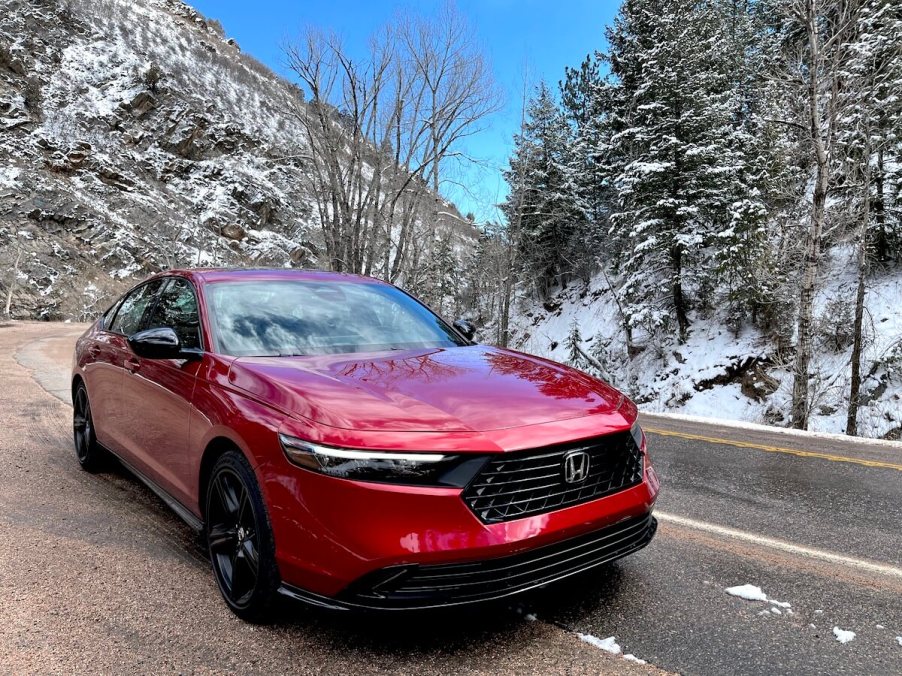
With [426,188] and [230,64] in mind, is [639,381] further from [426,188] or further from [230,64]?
[230,64]

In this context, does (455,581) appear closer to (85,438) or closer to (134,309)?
(134,309)

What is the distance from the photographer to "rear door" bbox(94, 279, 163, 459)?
4035 millimetres

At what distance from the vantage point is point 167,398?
3234mm

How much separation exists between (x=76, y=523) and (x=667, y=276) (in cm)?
2399

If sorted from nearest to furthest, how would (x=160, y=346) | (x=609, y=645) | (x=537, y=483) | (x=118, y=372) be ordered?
(x=537, y=483)
(x=609, y=645)
(x=160, y=346)
(x=118, y=372)

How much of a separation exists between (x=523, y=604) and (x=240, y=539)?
134 cm

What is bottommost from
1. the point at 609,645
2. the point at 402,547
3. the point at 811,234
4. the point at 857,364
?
the point at 609,645

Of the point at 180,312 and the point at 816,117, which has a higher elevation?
the point at 816,117

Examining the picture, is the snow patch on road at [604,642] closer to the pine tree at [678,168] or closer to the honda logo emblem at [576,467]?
the honda logo emblem at [576,467]

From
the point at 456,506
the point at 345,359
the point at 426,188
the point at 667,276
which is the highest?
the point at 426,188

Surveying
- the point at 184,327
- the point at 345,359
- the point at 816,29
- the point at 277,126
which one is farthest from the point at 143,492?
the point at 277,126

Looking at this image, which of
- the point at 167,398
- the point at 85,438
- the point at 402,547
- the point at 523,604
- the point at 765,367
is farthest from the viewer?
the point at 765,367

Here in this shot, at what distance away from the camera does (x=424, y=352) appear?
3277 mm

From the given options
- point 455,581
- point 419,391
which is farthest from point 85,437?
point 455,581
